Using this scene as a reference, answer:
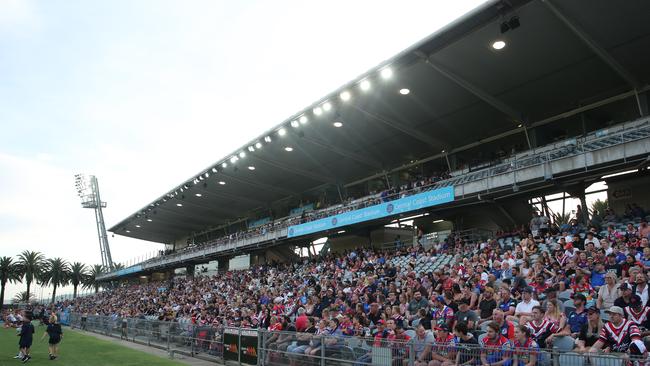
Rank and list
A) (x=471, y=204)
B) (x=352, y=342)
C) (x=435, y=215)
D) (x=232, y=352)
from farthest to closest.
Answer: (x=435, y=215), (x=471, y=204), (x=232, y=352), (x=352, y=342)

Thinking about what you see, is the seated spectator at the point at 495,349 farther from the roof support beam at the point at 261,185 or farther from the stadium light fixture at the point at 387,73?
the roof support beam at the point at 261,185

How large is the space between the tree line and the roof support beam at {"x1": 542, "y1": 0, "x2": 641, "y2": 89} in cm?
6853

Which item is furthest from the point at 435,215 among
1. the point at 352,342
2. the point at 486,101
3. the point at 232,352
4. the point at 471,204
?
the point at 352,342

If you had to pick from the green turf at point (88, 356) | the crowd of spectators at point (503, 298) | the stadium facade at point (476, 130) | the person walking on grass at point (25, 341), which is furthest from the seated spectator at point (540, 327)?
the person walking on grass at point (25, 341)

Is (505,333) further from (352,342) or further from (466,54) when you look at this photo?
(466,54)

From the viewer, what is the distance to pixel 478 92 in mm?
19781

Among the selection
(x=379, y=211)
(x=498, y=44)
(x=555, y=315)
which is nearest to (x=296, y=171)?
(x=379, y=211)

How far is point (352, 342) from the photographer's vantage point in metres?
9.13

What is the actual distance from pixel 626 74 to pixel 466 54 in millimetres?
6542

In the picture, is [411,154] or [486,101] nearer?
[486,101]

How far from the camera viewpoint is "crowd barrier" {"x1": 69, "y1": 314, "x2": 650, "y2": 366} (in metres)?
5.96

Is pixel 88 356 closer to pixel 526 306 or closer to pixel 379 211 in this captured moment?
pixel 526 306

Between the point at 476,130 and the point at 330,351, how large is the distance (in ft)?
58.2

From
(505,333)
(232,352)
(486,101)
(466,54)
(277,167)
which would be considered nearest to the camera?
(505,333)
